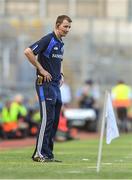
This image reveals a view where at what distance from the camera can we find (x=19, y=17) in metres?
33.0

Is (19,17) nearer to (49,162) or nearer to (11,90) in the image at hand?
(11,90)

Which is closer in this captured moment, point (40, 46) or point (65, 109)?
point (40, 46)

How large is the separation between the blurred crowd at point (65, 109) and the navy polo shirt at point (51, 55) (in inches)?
447

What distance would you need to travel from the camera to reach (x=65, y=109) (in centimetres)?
2953

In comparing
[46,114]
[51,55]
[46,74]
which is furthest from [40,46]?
[46,114]

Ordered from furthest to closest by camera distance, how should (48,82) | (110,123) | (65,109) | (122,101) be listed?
(122,101)
(65,109)
(48,82)
(110,123)

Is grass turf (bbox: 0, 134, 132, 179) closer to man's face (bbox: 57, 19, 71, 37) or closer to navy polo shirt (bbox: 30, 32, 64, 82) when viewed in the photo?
navy polo shirt (bbox: 30, 32, 64, 82)

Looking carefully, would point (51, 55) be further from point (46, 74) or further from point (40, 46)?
point (46, 74)

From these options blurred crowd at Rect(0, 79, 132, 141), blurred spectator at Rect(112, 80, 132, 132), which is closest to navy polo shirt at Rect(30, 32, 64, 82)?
blurred crowd at Rect(0, 79, 132, 141)

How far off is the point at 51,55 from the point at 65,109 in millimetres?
16202

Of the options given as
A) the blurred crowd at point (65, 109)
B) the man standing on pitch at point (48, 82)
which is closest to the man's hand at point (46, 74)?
the man standing on pitch at point (48, 82)

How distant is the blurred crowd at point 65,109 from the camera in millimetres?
25625

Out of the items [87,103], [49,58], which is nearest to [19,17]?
[87,103]

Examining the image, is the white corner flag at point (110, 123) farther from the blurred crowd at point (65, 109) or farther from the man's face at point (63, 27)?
the blurred crowd at point (65, 109)
